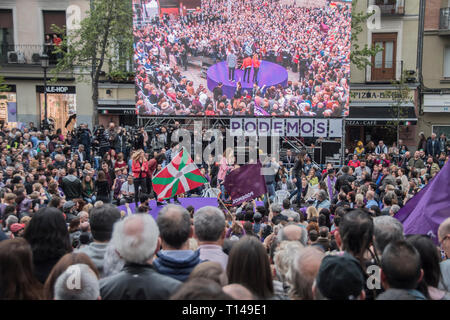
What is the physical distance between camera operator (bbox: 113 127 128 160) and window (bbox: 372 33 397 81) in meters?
14.1

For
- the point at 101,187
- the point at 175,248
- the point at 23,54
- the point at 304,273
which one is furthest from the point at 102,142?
the point at 304,273

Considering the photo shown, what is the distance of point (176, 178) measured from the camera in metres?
9.09

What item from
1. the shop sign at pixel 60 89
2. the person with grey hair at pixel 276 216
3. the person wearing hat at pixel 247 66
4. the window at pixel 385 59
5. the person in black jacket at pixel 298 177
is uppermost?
the window at pixel 385 59

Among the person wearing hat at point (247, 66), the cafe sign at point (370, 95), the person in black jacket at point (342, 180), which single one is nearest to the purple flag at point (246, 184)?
the person in black jacket at point (342, 180)

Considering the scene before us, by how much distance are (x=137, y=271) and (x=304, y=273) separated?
1.07 m

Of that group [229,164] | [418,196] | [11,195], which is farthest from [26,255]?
[229,164]

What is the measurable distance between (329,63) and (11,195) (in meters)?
14.4

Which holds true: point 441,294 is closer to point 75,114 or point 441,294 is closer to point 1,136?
point 1,136

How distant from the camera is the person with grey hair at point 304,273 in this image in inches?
122

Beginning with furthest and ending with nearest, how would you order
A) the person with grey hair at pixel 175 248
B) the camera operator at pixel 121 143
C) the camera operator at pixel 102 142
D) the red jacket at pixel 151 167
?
the camera operator at pixel 121 143 < the camera operator at pixel 102 142 < the red jacket at pixel 151 167 < the person with grey hair at pixel 175 248

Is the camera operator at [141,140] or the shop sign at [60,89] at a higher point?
the shop sign at [60,89]

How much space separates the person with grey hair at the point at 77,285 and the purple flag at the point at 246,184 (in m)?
5.51

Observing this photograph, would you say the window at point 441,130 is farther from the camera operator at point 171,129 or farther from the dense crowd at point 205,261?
the dense crowd at point 205,261

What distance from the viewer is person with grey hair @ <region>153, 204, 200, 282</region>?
3389 mm
